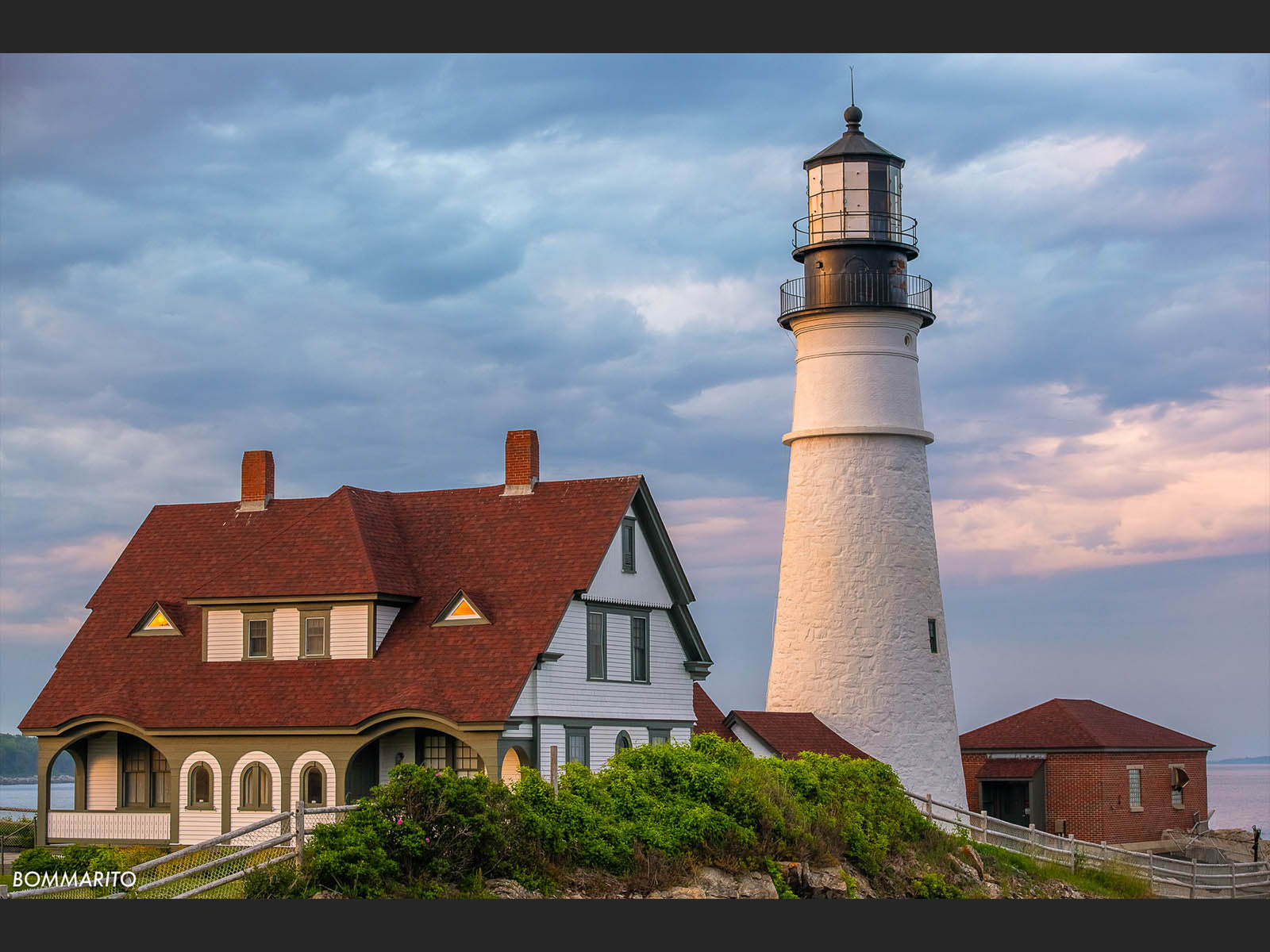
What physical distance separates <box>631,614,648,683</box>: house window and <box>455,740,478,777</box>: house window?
4.17m

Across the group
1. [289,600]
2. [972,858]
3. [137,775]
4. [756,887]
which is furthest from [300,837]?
[972,858]

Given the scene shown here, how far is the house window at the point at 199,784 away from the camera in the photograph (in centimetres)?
3269

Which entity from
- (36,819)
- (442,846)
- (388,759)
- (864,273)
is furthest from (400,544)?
(442,846)

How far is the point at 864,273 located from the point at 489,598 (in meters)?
11.2

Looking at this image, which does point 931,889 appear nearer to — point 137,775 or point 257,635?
point 257,635

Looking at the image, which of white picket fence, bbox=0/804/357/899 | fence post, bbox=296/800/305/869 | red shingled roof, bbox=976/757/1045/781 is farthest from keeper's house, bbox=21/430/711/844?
red shingled roof, bbox=976/757/1045/781

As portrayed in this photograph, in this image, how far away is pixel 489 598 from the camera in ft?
108

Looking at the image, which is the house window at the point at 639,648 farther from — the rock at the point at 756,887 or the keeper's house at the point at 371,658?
the rock at the point at 756,887

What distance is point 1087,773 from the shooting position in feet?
134

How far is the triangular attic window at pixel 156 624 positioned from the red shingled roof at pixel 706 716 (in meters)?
10.9

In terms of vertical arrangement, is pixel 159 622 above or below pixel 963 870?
above

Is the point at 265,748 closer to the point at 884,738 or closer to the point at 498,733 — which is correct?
the point at 498,733

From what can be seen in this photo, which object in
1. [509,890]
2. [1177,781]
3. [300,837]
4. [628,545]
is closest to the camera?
[300,837]

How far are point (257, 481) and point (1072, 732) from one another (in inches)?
795
